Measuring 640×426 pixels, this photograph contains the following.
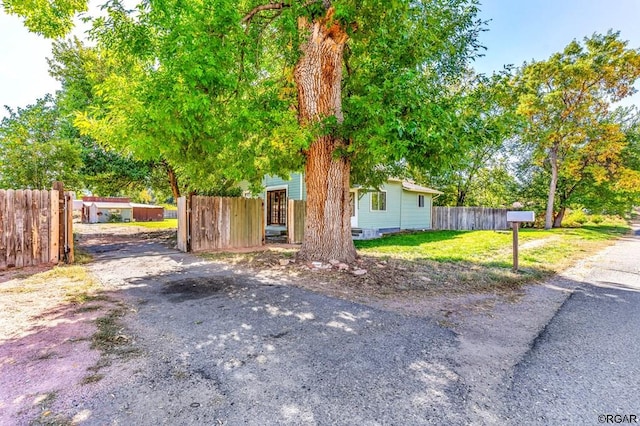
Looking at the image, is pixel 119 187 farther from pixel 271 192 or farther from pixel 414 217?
pixel 414 217

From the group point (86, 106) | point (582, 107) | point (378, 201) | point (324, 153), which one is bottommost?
point (378, 201)

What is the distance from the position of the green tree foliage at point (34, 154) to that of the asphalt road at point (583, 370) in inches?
558

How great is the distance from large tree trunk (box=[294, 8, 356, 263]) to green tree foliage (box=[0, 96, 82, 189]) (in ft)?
31.8

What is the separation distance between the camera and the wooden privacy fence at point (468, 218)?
21.3 meters

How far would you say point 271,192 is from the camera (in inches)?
661

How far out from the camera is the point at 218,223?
1012 centimetres

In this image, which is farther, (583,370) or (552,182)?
(552,182)

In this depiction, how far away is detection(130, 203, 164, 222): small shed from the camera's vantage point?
34.8m

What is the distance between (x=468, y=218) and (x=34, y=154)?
2311 centimetres

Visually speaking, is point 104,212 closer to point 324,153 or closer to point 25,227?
point 25,227

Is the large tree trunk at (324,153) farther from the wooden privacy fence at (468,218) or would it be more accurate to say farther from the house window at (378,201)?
the wooden privacy fence at (468,218)

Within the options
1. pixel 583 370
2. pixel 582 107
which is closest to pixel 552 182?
pixel 582 107

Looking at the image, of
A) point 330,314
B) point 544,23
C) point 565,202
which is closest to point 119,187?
point 330,314

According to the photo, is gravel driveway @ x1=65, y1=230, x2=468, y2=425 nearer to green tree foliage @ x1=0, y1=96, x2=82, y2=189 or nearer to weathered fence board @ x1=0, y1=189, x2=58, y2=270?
weathered fence board @ x1=0, y1=189, x2=58, y2=270
